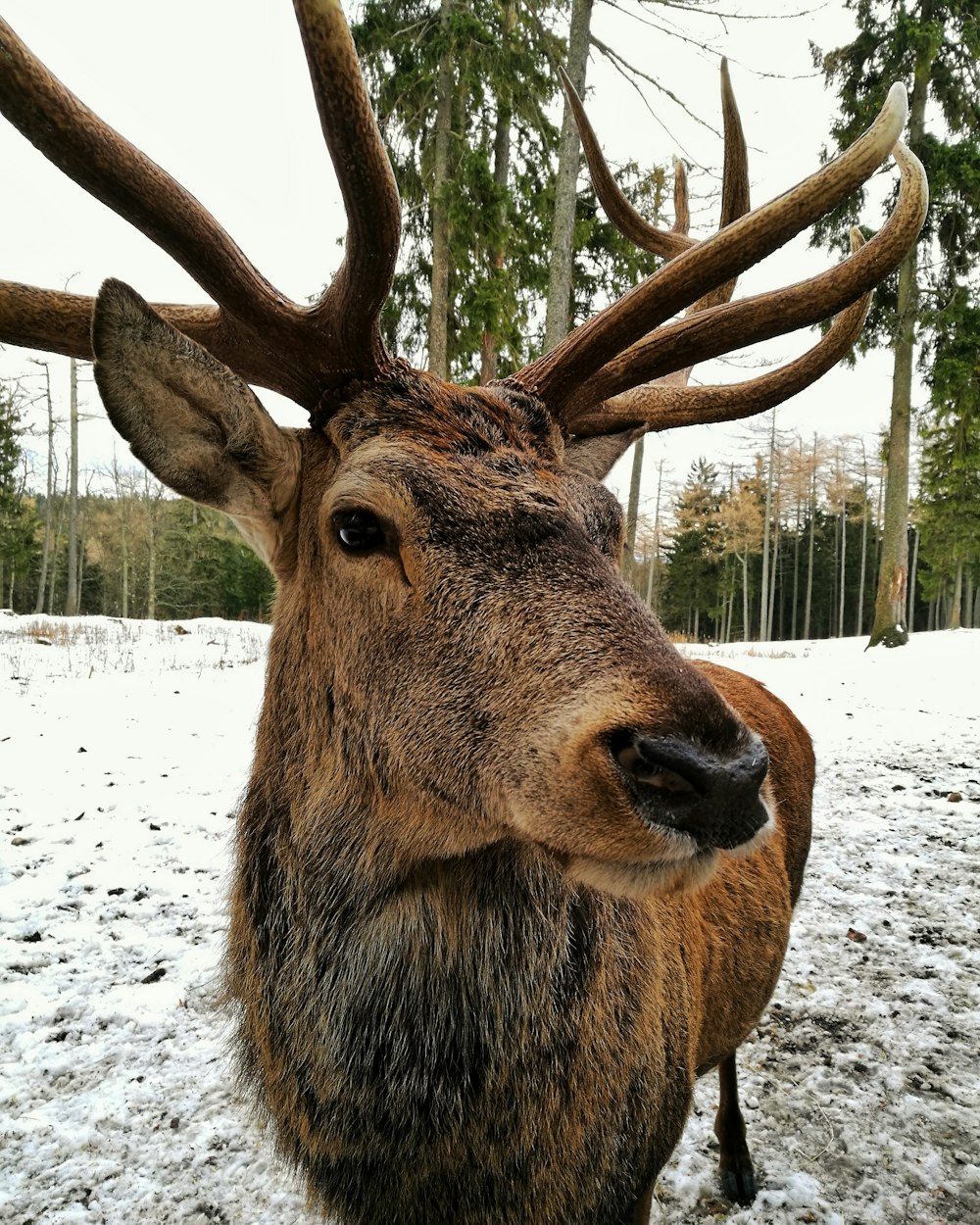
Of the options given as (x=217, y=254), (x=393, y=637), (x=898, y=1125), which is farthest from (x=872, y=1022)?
(x=217, y=254)

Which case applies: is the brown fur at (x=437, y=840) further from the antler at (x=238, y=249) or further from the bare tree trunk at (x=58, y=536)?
the bare tree trunk at (x=58, y=536)

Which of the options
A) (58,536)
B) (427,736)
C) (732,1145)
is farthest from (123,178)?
(58,536)

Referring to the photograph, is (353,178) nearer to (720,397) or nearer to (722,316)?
(722,316)

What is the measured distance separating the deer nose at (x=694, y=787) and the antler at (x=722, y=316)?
147cm

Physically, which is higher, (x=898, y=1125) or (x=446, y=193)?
(x=446, y=193)

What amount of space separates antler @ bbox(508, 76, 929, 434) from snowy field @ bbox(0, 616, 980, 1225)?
2.71 meters

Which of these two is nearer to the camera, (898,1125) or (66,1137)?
(66,1137)

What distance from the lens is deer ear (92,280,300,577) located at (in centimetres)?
168

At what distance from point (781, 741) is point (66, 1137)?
3362 millimetres

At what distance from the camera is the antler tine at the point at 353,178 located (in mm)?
1518

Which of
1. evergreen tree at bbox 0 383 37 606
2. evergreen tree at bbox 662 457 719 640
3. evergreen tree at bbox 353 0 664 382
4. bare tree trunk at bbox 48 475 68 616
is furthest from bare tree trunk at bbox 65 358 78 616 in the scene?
evergreen tree at bbox 662 457 719 640

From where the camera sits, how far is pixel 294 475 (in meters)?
2.01

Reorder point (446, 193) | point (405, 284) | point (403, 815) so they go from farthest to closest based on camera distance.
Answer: point (405, 284) < point (446, 193) < point (403, 815)

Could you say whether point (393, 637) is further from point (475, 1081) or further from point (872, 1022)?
point (872, 1022)
